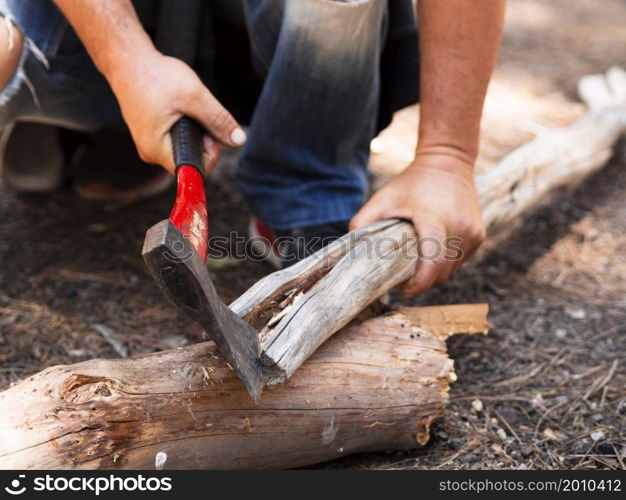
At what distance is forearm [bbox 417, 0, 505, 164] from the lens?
→ 1.66m

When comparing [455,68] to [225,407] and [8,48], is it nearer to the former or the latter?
[225,407]

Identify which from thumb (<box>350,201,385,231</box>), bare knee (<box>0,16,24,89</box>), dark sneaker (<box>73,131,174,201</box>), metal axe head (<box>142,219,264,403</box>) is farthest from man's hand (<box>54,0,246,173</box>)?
dark sneaker (<box>73,131,174,201</box>)

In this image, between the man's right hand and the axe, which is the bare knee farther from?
the axe

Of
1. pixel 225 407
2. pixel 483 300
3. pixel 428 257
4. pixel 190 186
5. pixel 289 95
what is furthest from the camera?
pixel 483 300

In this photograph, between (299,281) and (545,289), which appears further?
(545,289)

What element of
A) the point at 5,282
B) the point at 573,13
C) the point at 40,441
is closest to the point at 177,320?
the point at 5,282

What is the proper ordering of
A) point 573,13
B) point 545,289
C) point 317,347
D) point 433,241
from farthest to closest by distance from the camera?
point 573,13 < point 545,289 < point 433,241 < point 317,347

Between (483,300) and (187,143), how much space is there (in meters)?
1.10

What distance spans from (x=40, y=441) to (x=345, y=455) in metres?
0.64

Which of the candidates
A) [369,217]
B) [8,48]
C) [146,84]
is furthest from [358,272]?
[8,48]

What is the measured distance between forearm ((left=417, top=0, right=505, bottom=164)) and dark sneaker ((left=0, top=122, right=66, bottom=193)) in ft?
4.55

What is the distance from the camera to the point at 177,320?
6.31 feet

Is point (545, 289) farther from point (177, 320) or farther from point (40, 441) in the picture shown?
point (40, 441)

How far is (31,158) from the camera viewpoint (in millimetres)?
2467
